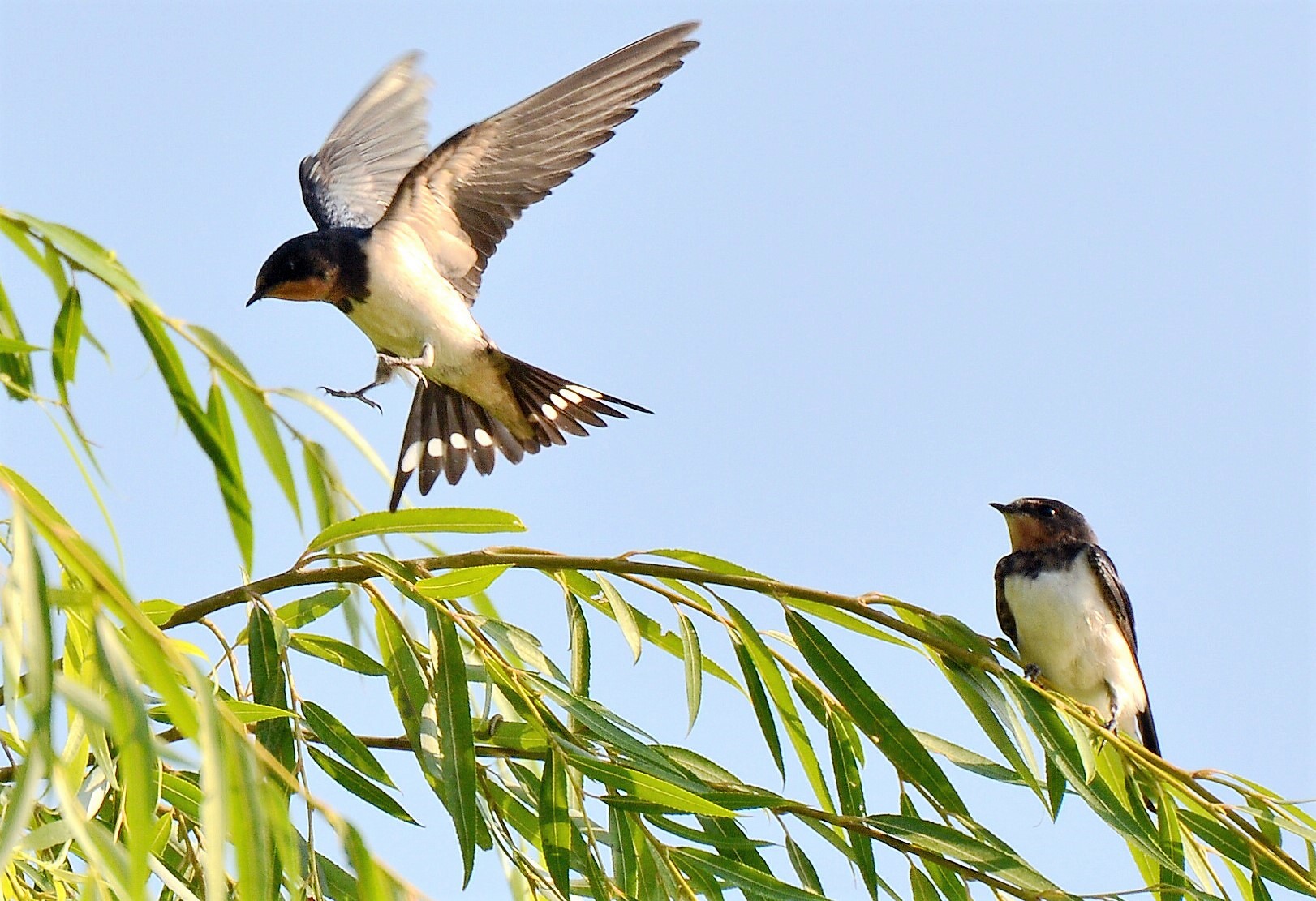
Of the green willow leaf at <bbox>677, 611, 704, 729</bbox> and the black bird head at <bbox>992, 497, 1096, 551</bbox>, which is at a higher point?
the black bird head at <bbox>992, 497, 1096, 551</bbox>

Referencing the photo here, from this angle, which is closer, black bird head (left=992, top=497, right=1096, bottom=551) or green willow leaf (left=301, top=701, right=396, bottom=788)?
green willow leaf (left=301, top=701, right=396, bottom=788)

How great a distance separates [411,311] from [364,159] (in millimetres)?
1547

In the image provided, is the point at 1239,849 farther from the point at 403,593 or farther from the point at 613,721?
the point at 403,593

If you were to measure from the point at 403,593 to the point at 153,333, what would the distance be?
0.55 metres

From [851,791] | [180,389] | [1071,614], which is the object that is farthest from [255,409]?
[1071,614]

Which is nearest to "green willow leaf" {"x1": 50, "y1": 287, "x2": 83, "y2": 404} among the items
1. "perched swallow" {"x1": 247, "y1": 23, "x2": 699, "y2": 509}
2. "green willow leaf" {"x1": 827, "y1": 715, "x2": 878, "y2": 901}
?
"green willow leaf" {"x1": 827, "y1": 715, "x2": 878, "y2": 901}

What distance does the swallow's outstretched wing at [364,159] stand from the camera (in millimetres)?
5641

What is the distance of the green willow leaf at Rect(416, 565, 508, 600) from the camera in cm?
227

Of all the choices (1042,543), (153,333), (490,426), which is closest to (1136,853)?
(1042,543)

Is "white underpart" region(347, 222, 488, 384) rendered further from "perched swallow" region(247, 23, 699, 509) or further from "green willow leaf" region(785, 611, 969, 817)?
"green willow leaf" region(785, 611, 969, 817)

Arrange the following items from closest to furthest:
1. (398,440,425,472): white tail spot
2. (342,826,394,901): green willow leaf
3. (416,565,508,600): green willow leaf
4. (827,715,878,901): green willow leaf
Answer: (342,826,394,901): green willow leaf < (416,565,508,600): green willow leaf < (827,715,878,901): green willow leaf < (398,440,425,472): white tail spot

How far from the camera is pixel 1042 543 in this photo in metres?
3.96

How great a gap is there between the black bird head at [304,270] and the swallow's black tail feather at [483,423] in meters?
0.49

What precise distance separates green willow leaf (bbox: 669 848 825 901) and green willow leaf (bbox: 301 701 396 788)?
1.53ft
